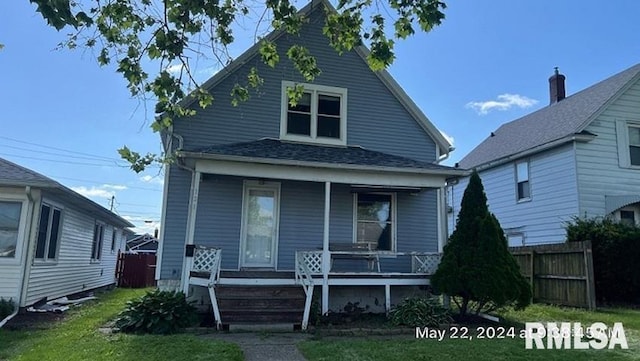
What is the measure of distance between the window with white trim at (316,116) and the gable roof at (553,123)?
7.85 metres

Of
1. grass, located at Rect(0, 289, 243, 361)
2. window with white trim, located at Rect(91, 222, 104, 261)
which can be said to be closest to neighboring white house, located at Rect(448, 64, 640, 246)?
grass, located at Rect(0, 289, 243, 361)

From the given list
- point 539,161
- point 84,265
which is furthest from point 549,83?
point 84,265

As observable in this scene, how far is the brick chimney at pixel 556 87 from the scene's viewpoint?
20.3 metres

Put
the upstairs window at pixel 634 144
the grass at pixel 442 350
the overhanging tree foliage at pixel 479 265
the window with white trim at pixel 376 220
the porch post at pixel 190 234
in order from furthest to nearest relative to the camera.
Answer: the upstairs window at pixel 634 144 → the window with white trim at pixel 376 220 → the porch post at pixel 190 234 → the overhanging tree foliage at pixel 479 265 → the grass at pixel 442 350

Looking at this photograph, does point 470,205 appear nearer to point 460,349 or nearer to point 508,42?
point 460,349

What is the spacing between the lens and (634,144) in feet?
50.0

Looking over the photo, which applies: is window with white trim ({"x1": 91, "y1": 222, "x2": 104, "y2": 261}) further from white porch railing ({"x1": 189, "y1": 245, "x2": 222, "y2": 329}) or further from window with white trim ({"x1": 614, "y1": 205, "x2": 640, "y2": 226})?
window with white trim ({"x1": 614, "y1": 205, "x2": 640, "y2": 226})

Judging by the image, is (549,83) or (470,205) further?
(549,83)

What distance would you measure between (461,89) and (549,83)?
707 centimetres

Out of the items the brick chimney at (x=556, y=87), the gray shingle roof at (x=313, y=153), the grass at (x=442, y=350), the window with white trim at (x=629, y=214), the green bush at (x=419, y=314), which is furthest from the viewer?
the brick chimney at (x=556, y=87)

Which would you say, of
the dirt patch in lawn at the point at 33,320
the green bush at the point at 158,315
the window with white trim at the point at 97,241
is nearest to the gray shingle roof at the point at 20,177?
the dirt patch in lawn at the point at 33,320

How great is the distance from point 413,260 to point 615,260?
5601 millimetres

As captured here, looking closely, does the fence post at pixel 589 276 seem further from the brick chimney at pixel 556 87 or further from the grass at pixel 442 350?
the brick chimney at pixel 556 87

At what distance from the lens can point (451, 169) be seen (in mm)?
10539
